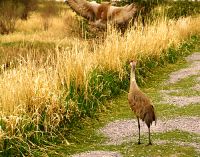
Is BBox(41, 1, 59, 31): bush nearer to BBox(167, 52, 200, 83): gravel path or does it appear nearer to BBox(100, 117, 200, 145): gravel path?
BBox(167, 52, 200, 83): gravel path

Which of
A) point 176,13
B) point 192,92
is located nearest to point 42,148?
point 192,92

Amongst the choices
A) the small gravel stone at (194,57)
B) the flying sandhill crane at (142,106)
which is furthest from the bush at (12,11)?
the flying sandhill crane at (142,106)

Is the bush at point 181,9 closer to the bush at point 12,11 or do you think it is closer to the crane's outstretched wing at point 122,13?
the crane's outstretched wing at point 122,13

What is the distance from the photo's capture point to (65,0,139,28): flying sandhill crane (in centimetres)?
1931

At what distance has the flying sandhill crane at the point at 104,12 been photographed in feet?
63.4

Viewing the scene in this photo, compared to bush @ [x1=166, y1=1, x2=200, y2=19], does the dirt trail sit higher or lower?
lower

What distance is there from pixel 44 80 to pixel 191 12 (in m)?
18.9

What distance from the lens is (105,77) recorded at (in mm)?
11742

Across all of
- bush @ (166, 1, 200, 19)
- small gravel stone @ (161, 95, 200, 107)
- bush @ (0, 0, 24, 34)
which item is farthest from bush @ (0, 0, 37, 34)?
small gravel stone @ (161, 95, 200, 107)

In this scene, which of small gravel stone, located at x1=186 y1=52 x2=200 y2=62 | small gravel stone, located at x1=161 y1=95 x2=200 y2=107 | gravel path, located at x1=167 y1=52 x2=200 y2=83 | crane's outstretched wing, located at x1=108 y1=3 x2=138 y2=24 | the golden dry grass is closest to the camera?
→ the golden dry grass

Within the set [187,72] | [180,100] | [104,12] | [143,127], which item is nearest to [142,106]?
[143,127]

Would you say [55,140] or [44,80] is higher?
[44,80]

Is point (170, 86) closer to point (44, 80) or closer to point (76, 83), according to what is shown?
point (76, 83)

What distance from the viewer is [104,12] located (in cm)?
1967
